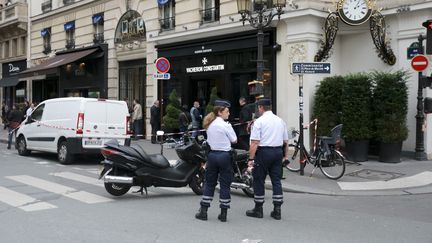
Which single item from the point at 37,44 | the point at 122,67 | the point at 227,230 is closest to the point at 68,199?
the point at 227,230

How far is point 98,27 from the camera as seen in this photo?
24.9 meters

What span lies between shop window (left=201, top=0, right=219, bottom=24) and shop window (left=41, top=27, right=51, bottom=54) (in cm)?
1376

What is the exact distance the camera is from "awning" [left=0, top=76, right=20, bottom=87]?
31.5 meters

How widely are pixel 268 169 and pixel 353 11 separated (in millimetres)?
8864

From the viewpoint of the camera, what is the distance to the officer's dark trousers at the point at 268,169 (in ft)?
23.9

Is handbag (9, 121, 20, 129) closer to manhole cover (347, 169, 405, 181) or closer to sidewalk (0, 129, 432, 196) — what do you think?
sidewalk (0, 129, 432, 196)

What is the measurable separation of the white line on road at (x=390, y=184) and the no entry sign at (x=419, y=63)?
3.18m

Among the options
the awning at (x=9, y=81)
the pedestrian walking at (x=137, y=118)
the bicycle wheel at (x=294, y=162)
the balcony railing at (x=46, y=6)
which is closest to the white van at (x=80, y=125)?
the bicycle wheel at (x=294, y=162)

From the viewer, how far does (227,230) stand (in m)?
6.50

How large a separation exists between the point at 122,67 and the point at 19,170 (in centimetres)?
1191

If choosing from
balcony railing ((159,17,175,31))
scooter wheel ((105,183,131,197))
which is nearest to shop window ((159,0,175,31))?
balcony railing ((159,17,175,31))

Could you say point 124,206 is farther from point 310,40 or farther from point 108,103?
point 310,40

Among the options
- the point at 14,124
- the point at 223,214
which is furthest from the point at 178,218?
the point at 14,124

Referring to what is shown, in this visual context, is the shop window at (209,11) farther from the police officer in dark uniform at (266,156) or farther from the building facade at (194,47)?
the police officer in dark uniform at (266,156)
